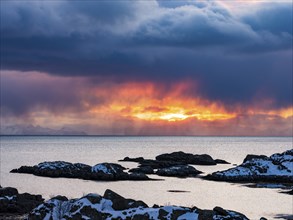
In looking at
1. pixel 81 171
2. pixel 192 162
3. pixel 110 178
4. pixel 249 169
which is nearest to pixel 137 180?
pixel 110 178

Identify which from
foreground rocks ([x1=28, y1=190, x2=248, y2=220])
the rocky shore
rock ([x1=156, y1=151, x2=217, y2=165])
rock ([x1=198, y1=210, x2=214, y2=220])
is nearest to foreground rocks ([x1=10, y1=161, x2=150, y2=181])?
the rocky shore

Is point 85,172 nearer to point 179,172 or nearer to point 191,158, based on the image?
point 179,172

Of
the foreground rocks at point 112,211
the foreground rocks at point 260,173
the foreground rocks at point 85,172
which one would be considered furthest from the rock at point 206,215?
the foreground rocks at point 85,172

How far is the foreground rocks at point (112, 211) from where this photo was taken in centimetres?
3569

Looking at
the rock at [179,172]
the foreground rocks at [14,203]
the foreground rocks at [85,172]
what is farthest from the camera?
the rock at [179,172]

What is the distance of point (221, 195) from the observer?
73188 mm

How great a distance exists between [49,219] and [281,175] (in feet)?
225

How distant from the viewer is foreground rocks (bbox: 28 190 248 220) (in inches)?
1405

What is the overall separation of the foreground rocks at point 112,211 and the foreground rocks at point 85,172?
6039 centimetres

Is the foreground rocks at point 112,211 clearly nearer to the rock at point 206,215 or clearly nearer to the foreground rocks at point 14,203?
the rock at point 206,215

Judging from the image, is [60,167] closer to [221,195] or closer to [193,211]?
[221,195]

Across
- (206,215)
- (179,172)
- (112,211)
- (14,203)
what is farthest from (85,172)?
(206,215)

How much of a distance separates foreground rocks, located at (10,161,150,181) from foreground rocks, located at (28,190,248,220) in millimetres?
60393

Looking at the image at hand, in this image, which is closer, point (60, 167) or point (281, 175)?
point (281, 175)
